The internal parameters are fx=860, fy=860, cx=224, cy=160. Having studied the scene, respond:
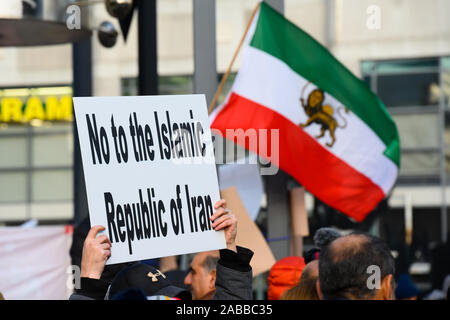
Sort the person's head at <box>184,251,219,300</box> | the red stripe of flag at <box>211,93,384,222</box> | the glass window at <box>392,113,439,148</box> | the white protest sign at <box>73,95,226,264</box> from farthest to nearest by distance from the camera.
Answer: the glass window at <box>392,113,439,148</box> → the red stripe of flag at <box>211,93,384,222</box> → the person's head at <box>184,251,219,300</box> → the white protest sign at <box>73,95,226,264</box>

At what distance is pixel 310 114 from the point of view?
18.4 ft

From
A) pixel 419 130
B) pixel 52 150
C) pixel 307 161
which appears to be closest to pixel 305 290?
pixel 307 161

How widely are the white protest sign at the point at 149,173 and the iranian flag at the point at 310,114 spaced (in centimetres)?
233

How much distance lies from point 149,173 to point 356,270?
80cm

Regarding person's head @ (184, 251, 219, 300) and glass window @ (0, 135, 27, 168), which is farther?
glass window @ (0, 135, 27, 168)

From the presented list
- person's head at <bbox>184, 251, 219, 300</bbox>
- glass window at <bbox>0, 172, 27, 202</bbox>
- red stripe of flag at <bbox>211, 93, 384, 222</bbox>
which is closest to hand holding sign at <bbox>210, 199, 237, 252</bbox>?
person's head at <bbox>184, 251, 219, 300</bbox>

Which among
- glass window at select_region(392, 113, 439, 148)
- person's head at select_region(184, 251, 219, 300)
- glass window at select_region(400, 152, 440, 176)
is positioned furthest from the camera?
glass window at select_region(392, 113, 439, 148)

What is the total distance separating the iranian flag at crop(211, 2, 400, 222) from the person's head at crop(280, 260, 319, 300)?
192 centimetres

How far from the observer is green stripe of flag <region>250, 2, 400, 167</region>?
221 inches

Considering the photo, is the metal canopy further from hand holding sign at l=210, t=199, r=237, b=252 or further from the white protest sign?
hand holding sign at l=210, t=199, r=237, b=252
